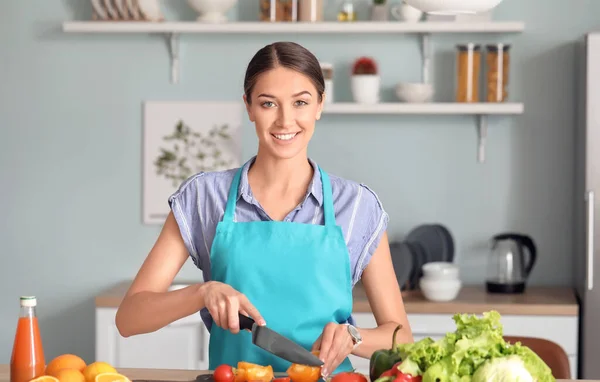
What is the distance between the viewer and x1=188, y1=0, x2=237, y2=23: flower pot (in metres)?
3.76

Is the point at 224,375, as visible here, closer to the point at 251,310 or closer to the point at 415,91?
the point at 251,310

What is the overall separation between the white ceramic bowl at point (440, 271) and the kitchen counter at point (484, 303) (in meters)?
0.09

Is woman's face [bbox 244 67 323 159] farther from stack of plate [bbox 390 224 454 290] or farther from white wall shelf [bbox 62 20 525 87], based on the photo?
white wall shelf [bbox 62 20 525 87]

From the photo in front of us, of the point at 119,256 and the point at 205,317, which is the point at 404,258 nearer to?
the point at 119,256

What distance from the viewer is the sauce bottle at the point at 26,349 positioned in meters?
1.65

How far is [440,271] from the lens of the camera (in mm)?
3490

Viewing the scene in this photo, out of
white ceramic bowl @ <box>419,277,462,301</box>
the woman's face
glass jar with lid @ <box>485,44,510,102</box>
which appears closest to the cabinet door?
white ceramic bowl @ <box>419,277,462,301</box>

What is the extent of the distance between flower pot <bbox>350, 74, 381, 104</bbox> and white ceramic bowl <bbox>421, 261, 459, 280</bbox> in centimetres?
73

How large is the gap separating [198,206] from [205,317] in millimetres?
241

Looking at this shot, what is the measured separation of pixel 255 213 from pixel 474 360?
68cm

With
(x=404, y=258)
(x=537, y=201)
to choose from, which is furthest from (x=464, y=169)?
(x=404, y=258)

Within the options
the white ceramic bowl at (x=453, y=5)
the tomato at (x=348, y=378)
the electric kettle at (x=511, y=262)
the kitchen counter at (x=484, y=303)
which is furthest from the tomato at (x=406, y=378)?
the electric kettle at (x=511, y=262)

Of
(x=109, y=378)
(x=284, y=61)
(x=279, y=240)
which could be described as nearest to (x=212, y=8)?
(x=284, y=61)

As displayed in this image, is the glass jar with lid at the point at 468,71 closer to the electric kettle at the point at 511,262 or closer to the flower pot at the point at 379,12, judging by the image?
the flower pot at the point at 379,12
